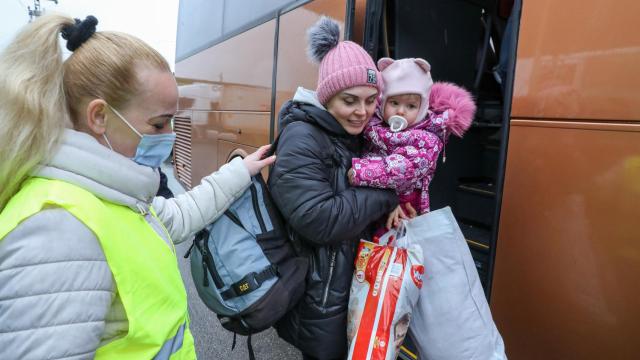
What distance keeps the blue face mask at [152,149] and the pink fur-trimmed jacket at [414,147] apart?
60cm

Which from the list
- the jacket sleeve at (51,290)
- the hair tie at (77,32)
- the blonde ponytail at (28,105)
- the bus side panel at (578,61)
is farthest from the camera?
the bus side panel at (578,61)

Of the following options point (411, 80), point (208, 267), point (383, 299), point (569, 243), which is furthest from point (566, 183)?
point (208, 267)

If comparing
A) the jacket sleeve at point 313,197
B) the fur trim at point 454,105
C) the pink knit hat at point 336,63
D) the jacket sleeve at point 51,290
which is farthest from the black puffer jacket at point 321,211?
the jacket sleeve at point 51,290

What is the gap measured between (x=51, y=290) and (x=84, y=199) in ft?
0.61

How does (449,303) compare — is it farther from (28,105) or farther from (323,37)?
(28,105)

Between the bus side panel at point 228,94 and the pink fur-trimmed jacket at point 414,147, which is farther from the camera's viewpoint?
the bus side panel at point 228,94

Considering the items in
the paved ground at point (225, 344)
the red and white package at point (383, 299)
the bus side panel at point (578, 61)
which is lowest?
the paved ground at point (225, 344)

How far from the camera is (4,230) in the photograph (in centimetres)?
72

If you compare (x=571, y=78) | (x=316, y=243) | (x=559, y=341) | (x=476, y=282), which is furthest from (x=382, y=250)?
(x=571, y=78)

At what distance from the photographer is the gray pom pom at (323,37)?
1419mm

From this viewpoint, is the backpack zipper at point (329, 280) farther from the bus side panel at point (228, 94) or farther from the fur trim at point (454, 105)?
the bus side panel at point (228, 94)

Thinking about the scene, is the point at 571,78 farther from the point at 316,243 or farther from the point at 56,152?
the point at 56,152

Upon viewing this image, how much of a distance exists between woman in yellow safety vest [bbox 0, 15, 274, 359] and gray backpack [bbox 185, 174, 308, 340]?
27 cm

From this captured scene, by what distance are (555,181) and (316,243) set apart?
2.87 feet
